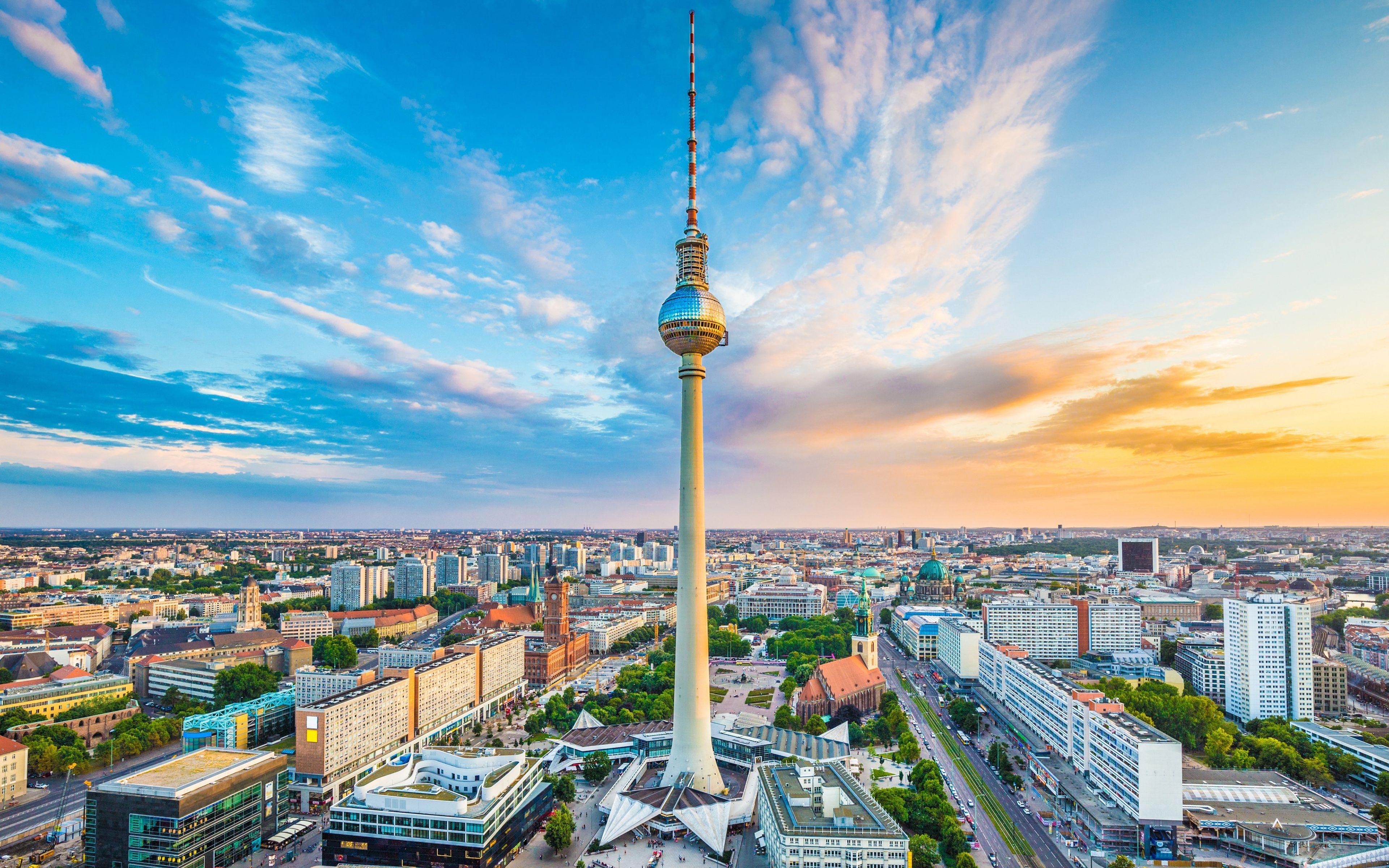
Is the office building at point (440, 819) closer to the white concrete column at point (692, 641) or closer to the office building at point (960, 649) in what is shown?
the white concrete column at point (692, 641)

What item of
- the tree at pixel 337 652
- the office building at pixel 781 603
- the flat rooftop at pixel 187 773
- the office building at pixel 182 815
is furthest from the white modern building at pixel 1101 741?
the tree at pixel 337 652

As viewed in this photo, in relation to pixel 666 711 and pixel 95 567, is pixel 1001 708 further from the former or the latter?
pixel 95 567

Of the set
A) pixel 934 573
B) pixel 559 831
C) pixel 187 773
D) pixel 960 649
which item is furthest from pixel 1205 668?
pixel 187 773

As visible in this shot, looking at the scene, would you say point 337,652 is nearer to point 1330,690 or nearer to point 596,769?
point 596,769

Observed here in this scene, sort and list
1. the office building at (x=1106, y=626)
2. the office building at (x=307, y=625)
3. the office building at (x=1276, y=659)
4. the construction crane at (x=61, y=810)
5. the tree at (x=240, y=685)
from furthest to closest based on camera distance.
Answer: the office building at (x=307, y=625) < the office building at (x=1106, y=626) < the tree at (x=240, y=685) < the office building at (x=1276, y=659) < the construction crane at (x=61, y=810)

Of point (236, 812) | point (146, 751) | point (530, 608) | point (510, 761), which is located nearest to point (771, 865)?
point (510, 761)

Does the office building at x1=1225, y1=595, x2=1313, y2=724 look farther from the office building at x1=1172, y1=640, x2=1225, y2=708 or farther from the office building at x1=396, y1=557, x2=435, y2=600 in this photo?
the office building at x1=396, y1=557, x2=435, y2=600
